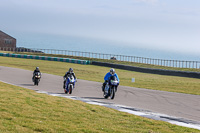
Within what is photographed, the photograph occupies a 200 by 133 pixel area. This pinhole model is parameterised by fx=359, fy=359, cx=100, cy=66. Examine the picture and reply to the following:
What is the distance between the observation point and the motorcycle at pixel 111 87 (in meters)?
17.5

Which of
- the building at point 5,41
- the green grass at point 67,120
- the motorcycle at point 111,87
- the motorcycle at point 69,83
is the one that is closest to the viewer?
the green grass at point 67,120

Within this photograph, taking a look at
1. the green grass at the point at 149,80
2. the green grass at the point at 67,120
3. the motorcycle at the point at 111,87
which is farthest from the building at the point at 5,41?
the green grass at the point at 67,120

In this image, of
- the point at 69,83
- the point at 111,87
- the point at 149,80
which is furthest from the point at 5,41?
the point at 111,87

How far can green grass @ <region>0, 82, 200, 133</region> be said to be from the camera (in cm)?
857

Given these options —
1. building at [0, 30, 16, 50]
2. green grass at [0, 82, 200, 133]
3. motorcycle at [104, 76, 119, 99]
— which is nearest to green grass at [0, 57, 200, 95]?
motorcycle at [104, 76, 119, 99]

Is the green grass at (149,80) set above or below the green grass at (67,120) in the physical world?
below

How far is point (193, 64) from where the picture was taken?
53281mm

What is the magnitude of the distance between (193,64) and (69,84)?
37276 millimetres

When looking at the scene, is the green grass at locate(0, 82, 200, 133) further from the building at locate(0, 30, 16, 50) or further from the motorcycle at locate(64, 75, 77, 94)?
the building at locate(0, 30, 16, 50)

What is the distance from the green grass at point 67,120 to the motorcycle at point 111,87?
528 cm

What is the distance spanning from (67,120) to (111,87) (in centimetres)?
818

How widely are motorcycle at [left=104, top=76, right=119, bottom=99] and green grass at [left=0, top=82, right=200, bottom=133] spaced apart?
5.28 m

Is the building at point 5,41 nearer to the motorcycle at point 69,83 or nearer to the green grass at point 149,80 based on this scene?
the green grass at point 149,80

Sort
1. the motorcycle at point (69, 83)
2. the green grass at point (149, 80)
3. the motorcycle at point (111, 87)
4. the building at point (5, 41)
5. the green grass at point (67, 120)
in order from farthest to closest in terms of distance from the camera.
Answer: the building at point (5, 41), the green grass at point (149, 80), the motorcycle at point (69, 83), the motorcycle at point (111, 87), the green grass at point (67, 120)
